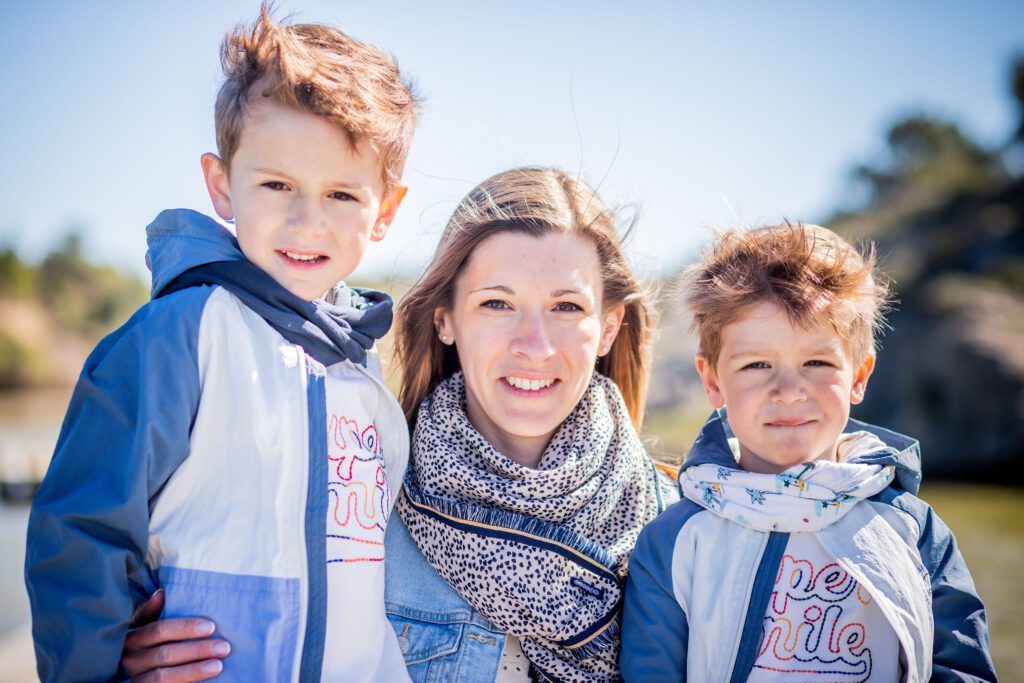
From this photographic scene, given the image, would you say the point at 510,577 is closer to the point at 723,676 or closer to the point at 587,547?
the point at 587,547

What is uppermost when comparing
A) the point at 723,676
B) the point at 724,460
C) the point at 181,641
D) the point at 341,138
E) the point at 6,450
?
the point at 341,138

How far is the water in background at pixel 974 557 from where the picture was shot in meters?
4.36

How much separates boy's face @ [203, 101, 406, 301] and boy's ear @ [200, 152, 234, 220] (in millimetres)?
45

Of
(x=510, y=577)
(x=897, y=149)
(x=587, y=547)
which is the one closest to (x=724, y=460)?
(x=587, y=547)

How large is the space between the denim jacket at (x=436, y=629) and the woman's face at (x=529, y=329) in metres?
0.51

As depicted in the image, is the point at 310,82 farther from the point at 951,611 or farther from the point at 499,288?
the point at 951,611

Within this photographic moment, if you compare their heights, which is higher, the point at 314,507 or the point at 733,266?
the point at 733,266

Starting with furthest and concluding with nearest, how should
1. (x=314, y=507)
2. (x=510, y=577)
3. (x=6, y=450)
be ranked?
1. (x=6, y=450)
2. (x=510, y=577)
3. (x=314, y=507)

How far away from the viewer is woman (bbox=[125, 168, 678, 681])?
2186 millimetres

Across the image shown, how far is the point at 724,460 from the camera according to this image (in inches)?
85.7

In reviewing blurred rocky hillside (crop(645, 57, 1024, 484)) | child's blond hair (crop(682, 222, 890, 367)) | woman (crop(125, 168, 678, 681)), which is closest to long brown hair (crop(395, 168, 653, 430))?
woman (crop(125, 168, 678, 681))

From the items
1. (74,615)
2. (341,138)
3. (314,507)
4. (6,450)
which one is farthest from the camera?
(6,450)

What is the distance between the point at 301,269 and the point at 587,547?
1093 mm

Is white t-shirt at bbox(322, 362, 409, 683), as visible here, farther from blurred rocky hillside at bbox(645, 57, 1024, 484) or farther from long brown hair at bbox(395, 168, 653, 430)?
blurred rocky hillside at bbox(645, 57, 1024, 484)
